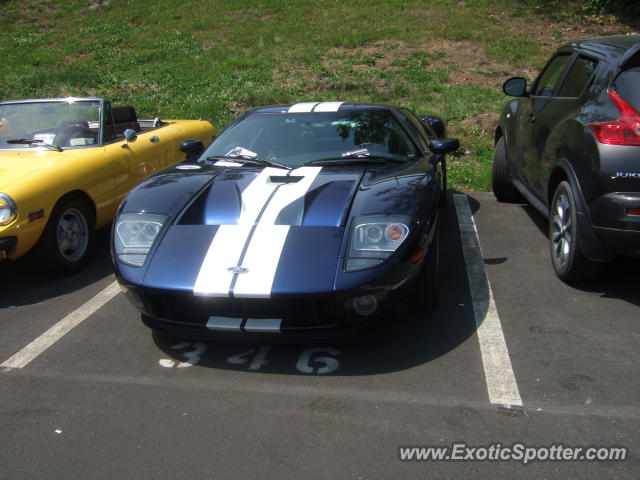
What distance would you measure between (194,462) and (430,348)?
1449 millimetres

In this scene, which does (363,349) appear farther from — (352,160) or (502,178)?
(502,178)

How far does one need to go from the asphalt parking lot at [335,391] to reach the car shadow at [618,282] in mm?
23

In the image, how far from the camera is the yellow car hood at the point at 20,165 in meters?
4.22

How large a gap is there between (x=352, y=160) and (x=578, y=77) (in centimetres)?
182

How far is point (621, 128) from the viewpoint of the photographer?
3400mm

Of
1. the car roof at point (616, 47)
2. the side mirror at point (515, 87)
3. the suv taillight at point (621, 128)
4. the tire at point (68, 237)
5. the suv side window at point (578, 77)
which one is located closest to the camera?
Answer: the suv taillight at point (621, 128)

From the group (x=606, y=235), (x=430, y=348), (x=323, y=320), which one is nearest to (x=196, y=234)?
(x=323, y=320)

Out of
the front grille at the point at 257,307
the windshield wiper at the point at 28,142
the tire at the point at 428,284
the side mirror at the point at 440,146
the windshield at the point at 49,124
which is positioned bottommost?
the tire at the point at 428,284

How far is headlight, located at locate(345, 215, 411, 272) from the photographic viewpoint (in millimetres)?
2996

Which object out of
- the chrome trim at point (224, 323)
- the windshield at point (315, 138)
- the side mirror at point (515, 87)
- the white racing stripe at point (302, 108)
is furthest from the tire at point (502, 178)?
the chrome trim at point (224, 323)

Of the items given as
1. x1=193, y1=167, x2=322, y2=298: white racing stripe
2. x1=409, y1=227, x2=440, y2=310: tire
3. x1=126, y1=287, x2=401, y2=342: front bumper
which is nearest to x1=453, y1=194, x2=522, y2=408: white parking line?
x1=409, y1=227, x2=440, y2=310: tire

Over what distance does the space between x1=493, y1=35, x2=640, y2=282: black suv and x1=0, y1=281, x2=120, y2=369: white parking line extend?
3.19 meters

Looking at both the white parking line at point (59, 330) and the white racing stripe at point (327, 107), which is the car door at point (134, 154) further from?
the white racing stripe at point (327, 107)

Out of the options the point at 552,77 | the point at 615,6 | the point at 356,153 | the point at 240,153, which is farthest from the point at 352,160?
the point at 615,6
